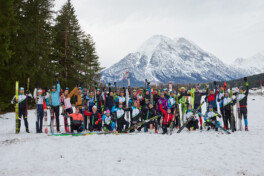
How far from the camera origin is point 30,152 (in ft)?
21.9

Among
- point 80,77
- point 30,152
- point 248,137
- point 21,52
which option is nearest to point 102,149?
point 30,152

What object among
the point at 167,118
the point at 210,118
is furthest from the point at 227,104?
the point at 167,118

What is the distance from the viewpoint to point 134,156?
6.19 m

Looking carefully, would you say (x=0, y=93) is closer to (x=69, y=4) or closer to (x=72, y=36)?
(x=72, y=36)

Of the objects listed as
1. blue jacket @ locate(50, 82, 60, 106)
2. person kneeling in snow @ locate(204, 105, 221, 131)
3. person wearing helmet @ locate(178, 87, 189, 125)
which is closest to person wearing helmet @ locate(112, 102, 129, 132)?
blue jacket @ locate(50, 82, 60, 106)

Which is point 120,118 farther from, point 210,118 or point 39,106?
point 210,118

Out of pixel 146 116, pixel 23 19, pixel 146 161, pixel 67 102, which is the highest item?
pixel 23 19

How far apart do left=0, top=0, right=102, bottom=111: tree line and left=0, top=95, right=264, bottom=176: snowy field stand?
10.4 m

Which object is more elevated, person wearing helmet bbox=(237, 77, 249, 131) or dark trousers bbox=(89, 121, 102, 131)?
person wearing helmet bbox=(237, 77, 249, 131)

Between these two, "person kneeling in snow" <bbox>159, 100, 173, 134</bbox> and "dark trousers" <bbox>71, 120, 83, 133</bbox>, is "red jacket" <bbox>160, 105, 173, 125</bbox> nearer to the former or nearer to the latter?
"person kneeling in snow" <bbox>159, 100, 173, 134</bbox>

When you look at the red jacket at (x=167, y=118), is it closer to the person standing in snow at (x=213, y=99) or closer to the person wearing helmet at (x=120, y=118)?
the person wearing helmet at (x=120, y=118)

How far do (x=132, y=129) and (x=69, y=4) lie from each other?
27882 mm

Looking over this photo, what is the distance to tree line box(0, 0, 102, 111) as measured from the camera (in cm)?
1566

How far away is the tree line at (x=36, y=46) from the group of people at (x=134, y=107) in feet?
22.2
